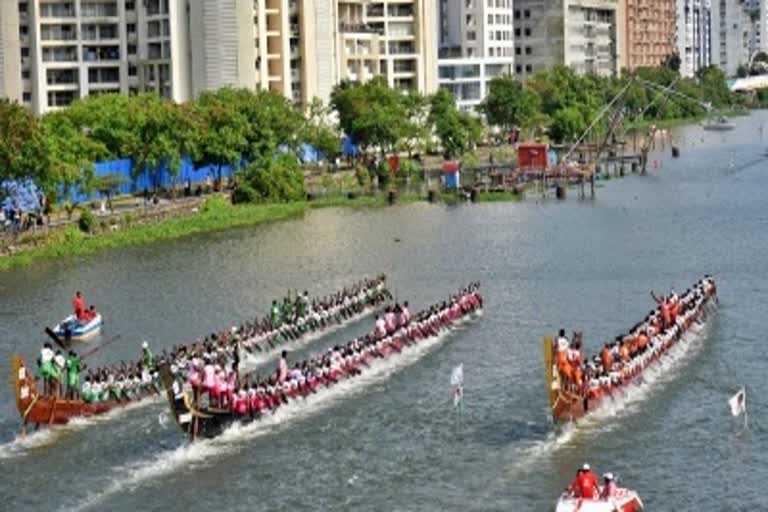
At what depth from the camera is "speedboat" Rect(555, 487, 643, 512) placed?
80.2 ft

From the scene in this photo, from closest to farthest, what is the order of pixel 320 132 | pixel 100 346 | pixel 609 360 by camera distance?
pixel 609 360, pixel 100 346, pixel 320 132

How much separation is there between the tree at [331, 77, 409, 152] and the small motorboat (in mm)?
48831

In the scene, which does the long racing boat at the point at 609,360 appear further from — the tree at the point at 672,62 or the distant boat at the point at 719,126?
the tree at the point at 672,62

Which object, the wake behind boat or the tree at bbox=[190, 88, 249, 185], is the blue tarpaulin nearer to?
the tree at bbox=[190, 88, 249, 185]

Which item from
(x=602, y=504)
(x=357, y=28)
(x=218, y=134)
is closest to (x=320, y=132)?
(x=218, y=134)

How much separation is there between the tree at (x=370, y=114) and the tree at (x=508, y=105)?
60.5 ft

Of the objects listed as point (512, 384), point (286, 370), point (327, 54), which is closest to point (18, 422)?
point (286, 370)

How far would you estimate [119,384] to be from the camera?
33.1 m

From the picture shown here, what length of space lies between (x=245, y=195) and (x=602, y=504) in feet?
166

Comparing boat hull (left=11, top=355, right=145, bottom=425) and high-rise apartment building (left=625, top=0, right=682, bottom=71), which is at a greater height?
high-rise apartment building (left=625, top=0, right=682, bottom=71)

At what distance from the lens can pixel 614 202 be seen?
7425cm

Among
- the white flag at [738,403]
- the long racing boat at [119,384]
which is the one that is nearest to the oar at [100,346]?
the long racing boat at [119,384]

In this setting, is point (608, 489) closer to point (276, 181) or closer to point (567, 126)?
point (276, 181)

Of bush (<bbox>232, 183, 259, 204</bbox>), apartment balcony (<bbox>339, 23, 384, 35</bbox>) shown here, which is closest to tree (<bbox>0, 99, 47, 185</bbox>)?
bush (<bbox>232, 183, 259, 204</bbox>)
